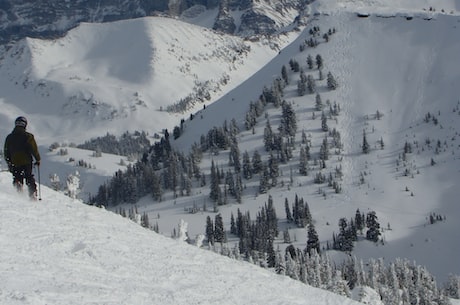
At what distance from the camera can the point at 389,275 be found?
128 metres

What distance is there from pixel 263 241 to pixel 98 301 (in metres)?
149

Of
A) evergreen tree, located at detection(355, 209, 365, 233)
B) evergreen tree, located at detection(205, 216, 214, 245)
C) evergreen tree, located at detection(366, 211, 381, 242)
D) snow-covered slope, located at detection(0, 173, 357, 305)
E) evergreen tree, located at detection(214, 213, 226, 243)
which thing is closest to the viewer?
snow-covered slope, located at detection(0, 173, 357, 305)

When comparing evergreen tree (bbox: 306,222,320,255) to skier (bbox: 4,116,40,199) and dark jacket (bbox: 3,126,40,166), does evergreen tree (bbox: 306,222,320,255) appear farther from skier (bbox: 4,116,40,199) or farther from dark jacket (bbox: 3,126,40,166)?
dark jacket (bbox: 3,126,40,166)

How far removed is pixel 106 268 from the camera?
69.5 feet

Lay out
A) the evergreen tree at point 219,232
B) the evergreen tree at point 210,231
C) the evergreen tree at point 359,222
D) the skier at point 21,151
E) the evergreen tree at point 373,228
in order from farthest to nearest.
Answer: the evergreen tree at point 359,222, the evergreen tree at point 219,232, the evergreen tree at point 210,231, the evergreen tree at point 373,228, the skier at point 21,151

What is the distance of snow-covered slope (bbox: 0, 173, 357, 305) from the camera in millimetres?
18078

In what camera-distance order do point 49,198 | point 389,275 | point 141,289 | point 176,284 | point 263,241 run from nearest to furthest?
point 141,289 → point 176,284 → point 49,198 → point 389,275 → point 263,241

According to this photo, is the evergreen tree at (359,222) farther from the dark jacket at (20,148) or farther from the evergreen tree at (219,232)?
the dark jacket at (20,148)

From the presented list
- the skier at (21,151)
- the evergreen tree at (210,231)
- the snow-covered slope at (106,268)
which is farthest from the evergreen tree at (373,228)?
the skier at (21,151)

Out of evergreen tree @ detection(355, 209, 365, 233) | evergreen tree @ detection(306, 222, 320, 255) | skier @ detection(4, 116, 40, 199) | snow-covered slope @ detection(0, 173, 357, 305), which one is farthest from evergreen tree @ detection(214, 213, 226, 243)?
skier @ detection(4, 116, 40, 199)

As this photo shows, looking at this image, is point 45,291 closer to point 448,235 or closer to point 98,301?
point 98,301

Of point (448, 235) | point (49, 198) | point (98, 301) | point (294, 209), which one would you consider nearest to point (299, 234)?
point (294, 209)

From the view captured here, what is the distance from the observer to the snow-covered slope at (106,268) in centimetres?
1808

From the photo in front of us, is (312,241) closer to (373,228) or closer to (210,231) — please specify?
(373,228)
